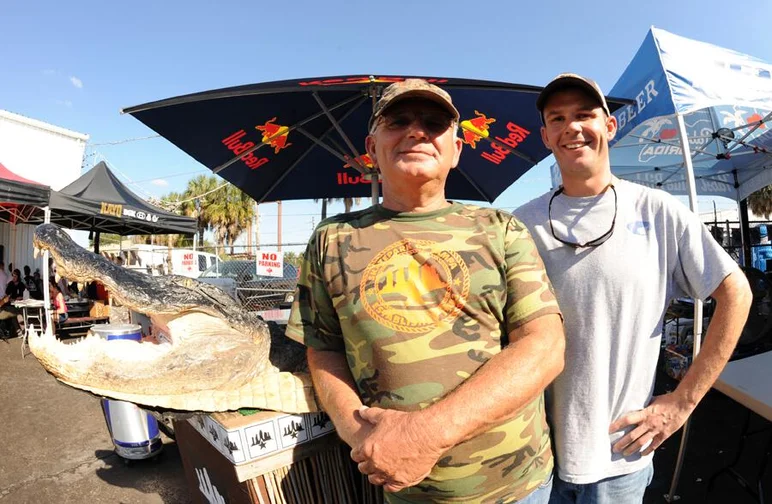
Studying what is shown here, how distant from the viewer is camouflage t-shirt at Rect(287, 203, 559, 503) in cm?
114

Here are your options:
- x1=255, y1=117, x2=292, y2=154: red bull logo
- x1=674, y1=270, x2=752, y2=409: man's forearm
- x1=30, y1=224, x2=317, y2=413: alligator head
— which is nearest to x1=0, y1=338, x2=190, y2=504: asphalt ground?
x1=30, y1=224, x2=317, y2=413: alligator head

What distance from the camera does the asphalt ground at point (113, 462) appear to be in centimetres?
302

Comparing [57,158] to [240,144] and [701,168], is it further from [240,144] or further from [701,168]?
[701,168]

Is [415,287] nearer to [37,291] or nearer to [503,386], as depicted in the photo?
[503,386]

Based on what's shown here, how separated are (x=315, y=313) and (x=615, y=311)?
3.10ft

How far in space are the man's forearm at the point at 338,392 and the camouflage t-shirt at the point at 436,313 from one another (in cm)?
4

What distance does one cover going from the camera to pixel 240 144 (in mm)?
3906

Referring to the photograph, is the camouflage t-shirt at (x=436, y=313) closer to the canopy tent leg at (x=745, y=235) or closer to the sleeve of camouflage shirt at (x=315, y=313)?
the sleeve of camouflage shirt at (x=315, y=313)

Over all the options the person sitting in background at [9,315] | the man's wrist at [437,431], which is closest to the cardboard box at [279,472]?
the man's wrist at [437,431]

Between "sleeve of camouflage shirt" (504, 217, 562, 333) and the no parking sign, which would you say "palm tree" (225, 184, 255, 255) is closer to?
the no parking sign

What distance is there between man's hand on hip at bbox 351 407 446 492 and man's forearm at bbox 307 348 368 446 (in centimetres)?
11

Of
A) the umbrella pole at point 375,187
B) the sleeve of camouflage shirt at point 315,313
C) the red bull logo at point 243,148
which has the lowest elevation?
the sleeve of camouflage shirt at point 315,313

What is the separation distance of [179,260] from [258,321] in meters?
8.12

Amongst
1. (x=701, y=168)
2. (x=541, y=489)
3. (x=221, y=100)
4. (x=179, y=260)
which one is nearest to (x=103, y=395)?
(x=541, y=489)
